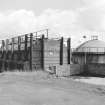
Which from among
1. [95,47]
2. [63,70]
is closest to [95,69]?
[63,70]

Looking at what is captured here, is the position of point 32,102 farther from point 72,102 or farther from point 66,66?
point 66,66

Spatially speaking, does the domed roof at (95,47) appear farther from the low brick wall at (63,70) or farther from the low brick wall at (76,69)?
the low brick wall at (63,70)

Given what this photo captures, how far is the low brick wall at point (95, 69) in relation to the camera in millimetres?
26708

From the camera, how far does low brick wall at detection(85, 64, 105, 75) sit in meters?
26.7

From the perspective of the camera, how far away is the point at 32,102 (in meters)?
9.74

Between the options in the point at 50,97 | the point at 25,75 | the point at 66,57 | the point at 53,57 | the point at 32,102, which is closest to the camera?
the point at 32,102

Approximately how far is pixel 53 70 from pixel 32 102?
15334 millimetres

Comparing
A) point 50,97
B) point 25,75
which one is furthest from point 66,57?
point 50,97

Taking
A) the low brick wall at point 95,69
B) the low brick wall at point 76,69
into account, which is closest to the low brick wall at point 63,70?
the low brick wall at point 76,69

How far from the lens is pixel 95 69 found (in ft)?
91.0

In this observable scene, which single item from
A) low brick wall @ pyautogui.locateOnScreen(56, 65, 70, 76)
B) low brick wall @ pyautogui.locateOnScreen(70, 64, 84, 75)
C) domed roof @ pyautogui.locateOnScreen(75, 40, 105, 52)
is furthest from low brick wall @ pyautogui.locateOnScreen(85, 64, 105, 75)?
domed roof @ pyautogui.locateOnScreen(75, 40, 105, 52)

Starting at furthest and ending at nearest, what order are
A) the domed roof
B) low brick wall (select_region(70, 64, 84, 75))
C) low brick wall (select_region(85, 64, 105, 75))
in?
the domed roof, low brick wall (select_region(70, 64, 84, 75)), low brick wall (select_region(85, 64, 105, 75))

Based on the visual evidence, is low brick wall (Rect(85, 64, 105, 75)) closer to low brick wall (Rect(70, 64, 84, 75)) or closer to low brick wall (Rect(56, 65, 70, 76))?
low brick wall (Rect(70, 64, 84, 75))

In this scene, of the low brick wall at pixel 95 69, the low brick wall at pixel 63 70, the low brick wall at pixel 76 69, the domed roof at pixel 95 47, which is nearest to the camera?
the low brick wall at pixel 63 70
